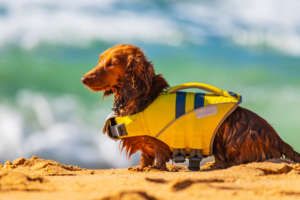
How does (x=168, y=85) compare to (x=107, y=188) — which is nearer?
(x=107, y=188)

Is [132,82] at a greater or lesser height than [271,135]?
greater

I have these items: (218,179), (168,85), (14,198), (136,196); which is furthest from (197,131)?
(14,198)

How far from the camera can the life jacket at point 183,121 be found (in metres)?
5.40

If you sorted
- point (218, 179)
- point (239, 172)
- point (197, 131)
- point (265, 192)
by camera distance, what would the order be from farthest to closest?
point (197, 131), point (239, 172), point (218, 179), point (265, 192)

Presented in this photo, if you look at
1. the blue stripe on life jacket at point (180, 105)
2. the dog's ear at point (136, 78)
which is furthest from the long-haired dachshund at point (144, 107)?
the blue stripe on life jacket at point (180, 105)

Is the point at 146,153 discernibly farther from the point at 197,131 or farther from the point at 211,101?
the point at 211,101

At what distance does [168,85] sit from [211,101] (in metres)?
0.82

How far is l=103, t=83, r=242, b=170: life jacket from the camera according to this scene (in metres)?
5.40

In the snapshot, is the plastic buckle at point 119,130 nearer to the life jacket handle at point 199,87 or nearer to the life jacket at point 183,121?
the life jacket at point 183,121

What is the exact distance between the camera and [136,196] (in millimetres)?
2924

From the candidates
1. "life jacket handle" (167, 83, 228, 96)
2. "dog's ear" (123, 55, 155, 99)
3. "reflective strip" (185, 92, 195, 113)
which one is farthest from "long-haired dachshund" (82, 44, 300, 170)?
"reflective strip" (185, 92, 195, 113)

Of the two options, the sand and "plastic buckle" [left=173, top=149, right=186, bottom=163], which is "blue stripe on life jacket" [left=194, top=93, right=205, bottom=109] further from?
the sand

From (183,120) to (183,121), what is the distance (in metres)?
0.02

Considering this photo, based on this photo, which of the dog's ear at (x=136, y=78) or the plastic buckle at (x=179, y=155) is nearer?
the plastic buckle at (x=179, y=155)
